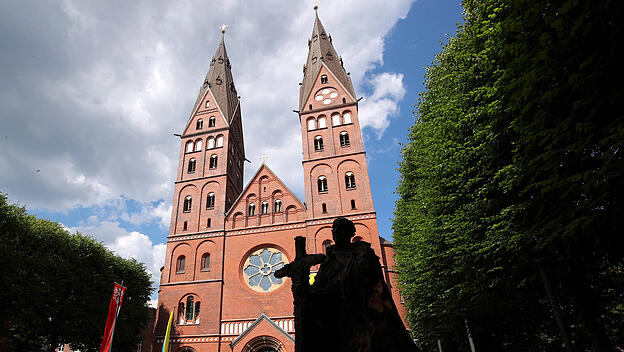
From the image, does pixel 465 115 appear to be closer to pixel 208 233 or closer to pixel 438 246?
pixel 438 246

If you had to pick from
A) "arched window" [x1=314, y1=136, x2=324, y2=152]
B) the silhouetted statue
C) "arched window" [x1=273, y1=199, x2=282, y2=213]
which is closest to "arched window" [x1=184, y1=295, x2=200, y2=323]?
"arched window" [x1=273, y1=199, x2=282, y2=213]

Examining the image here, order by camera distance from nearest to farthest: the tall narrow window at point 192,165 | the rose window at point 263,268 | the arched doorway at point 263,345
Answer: the arched doorway at point 263,345 < the rose window at point 263,268 < the tall narrow window at point 192,165

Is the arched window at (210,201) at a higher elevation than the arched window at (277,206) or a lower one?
higher

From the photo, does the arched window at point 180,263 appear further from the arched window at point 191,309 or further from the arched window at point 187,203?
the arched window at point 187,203

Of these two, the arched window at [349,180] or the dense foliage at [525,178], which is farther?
the arched window at [349,180]

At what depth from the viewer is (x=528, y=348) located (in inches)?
557

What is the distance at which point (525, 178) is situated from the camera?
8422 millimetres

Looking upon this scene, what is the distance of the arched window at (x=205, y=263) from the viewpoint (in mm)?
26875

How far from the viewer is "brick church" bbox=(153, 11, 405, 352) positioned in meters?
24.3

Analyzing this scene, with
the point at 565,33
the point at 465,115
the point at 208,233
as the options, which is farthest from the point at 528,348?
the point at 208,233

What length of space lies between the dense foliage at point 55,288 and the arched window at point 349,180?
54.8ft

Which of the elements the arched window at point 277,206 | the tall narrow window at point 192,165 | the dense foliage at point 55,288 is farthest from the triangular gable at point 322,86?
the dense foliage at point 55,288

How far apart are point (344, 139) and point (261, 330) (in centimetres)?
1569

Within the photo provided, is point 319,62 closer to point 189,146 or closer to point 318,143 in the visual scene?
point 318,143
